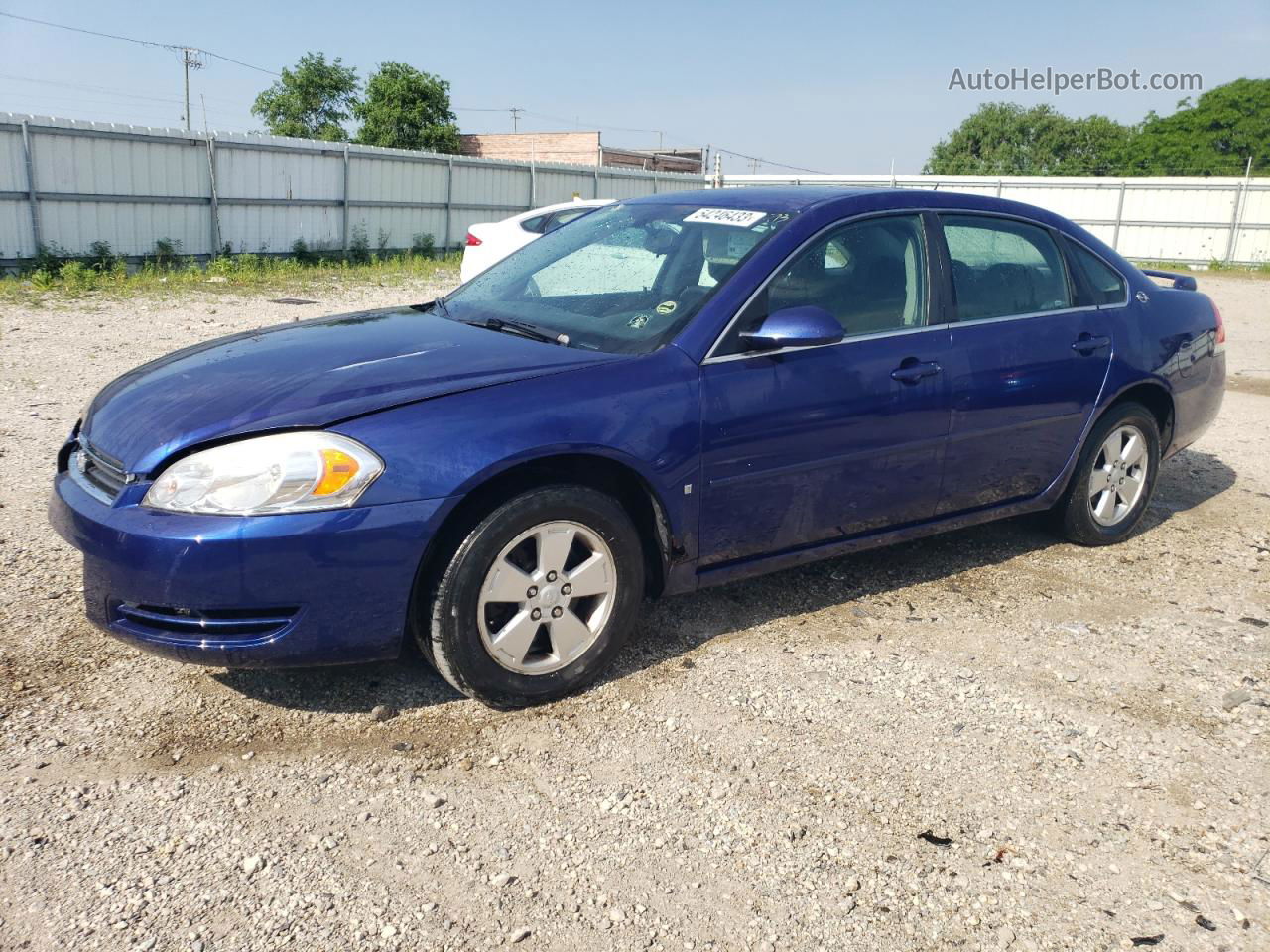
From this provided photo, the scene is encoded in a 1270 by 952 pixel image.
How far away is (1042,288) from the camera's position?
490 cm

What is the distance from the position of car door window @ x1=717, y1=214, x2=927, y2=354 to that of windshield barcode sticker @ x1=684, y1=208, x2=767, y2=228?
28cm

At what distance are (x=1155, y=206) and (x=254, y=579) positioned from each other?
2890cm

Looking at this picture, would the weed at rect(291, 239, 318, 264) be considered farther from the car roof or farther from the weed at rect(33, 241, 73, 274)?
the car roof

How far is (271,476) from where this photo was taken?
3043mm

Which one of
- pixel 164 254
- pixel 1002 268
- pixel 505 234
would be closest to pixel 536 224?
pixel 505 234

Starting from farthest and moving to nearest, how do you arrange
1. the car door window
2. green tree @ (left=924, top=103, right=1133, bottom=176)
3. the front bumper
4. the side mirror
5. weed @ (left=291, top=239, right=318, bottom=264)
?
green tree @ (left=924, top=103, right=1133, bottom=176) → weed @ (left=291, top=239, right=318, bottom=264) → the car door window → the side mirror → the front bumper

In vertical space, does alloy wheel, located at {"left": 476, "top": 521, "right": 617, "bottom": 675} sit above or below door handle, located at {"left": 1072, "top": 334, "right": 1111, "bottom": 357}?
below

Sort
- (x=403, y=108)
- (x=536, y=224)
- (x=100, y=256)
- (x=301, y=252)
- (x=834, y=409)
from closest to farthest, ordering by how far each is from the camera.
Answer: (x=834, y=409)
(x=536, y=224)
(x=100, y=256)
(x=301, y=252)
(x=403, y=108)

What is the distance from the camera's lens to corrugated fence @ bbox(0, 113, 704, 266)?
50.6 ft

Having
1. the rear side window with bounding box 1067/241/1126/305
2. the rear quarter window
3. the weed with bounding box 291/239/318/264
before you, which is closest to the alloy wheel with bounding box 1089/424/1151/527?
the rear side window with bounding box 1067/241/1126/305

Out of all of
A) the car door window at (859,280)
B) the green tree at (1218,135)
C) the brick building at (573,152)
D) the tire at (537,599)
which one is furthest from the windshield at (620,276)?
the green tree at (1218,135)

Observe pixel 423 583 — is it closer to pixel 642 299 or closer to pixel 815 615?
pixel 642 299

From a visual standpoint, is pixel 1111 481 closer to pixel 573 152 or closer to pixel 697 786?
pixel 697 786

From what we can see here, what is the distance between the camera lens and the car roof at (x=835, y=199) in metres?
4.28
